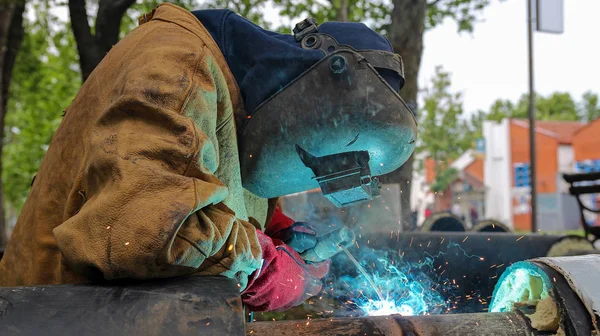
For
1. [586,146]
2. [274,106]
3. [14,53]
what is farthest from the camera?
[586,146]

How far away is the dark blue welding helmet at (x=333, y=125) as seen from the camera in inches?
76.4

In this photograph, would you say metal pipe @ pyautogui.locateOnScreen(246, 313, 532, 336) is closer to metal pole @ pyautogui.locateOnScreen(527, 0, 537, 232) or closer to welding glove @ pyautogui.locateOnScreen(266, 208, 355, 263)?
welding glove @ pyautogui.locateOnScreen(266, 208, 355, 263)

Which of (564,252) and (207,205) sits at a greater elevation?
(207,205)

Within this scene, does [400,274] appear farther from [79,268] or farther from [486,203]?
[486,203]

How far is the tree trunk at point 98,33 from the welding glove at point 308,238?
5.67 meters

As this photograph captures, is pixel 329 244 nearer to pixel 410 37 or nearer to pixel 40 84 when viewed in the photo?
pixel 410 37

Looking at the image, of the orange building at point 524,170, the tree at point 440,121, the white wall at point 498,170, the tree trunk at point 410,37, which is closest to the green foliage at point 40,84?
the tree trunk at point 410,37

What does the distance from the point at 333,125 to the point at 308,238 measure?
0.89 m

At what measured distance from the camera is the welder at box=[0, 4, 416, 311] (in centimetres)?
145

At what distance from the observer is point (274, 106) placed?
1983mm

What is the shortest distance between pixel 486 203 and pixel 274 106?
46062 mm

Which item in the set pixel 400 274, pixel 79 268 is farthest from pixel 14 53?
pixel 79 268

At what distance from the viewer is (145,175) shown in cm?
145

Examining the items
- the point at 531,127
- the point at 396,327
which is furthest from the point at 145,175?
the point at 531,127
